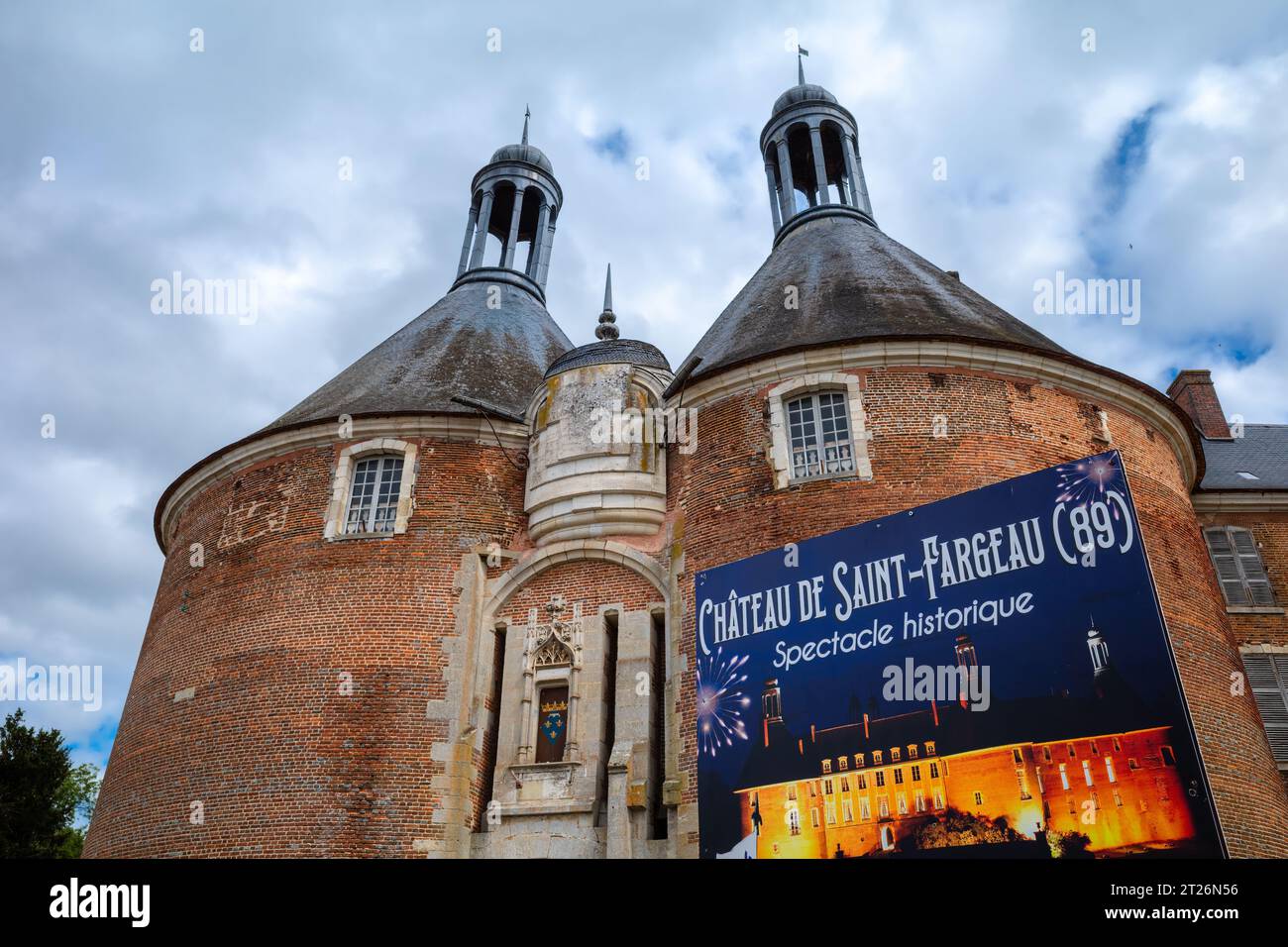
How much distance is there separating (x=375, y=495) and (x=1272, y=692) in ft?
46.2

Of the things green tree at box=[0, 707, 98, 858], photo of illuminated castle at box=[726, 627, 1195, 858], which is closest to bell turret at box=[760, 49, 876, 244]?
photo of illuminated castle at box=[726, 627, 1195, 858]

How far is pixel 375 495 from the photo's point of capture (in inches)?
553

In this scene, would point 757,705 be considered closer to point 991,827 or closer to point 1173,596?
point 991,827

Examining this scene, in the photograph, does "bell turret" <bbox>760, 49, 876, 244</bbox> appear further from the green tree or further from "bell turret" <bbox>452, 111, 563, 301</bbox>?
the green tree

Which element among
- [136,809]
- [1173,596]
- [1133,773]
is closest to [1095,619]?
[1133,773]

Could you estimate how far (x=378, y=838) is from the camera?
1134cm

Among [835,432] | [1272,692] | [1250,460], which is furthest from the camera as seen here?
[1250,460]

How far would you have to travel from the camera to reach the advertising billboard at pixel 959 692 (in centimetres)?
861

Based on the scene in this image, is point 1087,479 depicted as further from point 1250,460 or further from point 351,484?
point 351,484

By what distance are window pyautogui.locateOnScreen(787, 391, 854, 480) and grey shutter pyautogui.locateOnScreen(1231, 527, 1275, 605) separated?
25.7 feet

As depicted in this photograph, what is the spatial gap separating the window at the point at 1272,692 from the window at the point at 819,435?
7265mm

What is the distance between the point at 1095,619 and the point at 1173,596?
10.2ft

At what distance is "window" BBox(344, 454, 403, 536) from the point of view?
45.2 ft

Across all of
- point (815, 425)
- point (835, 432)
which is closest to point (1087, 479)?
point (835, 432)
